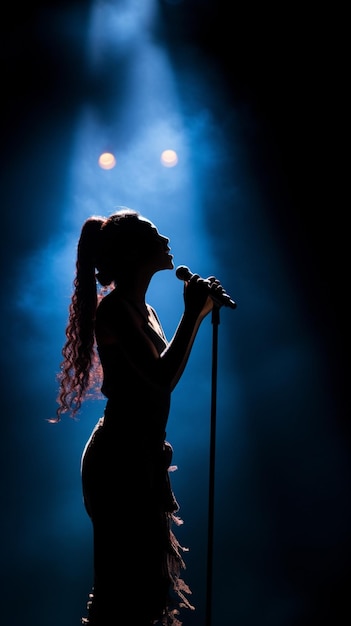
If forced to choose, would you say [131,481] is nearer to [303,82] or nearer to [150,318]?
[150,318]

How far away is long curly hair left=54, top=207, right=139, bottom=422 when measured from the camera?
1.32 meters

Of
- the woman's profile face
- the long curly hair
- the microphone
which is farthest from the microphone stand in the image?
the long curly hair

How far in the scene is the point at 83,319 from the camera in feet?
4.68

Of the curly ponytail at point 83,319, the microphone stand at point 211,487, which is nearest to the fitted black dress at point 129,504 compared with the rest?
the microphone stand at point 211,487

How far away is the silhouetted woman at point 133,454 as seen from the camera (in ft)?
3.65

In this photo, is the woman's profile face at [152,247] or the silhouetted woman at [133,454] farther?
the woman's profile face at [152,247]

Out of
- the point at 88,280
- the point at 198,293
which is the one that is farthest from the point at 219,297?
the point at 88,280

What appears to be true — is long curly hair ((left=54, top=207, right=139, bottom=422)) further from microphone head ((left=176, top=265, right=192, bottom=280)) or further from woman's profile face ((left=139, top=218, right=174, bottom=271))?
microphone head ((left=176, top=265, right=192, bottom=280))

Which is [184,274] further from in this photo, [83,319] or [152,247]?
[83,319]

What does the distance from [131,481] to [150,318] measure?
0.50 meters

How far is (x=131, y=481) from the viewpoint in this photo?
115 centimetres

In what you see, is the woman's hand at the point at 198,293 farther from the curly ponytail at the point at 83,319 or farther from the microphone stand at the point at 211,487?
the curly ponytail at the point at 83,319

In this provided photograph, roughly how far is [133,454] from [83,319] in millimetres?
495

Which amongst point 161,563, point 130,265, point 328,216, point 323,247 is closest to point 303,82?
point 328,216
